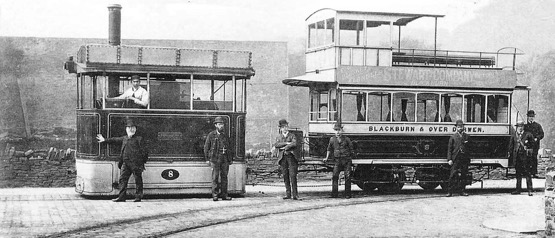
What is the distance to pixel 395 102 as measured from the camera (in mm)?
16578

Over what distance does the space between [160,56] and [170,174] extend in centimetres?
236

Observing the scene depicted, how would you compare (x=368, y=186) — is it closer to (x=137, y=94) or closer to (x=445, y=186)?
(x=445, y=186)

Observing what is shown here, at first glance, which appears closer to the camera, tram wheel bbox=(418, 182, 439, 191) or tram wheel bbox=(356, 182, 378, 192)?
tram wheel bbox=(356, 182, 378, 192)

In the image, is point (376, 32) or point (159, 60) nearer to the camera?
point (159, 60)

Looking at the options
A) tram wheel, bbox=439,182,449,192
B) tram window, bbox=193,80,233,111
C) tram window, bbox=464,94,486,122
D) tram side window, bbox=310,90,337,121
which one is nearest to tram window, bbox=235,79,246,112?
tram window, bbox=193,80,233,111

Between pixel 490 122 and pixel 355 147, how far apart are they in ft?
11.4

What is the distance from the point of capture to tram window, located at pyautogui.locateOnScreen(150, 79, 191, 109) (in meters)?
14.6

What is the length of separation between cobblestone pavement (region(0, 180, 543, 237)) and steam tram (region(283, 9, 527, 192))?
3.02 ft

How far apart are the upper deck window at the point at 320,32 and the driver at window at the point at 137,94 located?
4813 mm

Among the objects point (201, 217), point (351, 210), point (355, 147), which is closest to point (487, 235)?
point (351, 210)

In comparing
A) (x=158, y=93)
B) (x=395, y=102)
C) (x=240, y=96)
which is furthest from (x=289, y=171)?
(x=240, y=96)

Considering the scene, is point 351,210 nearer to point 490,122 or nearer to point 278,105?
point 490,122

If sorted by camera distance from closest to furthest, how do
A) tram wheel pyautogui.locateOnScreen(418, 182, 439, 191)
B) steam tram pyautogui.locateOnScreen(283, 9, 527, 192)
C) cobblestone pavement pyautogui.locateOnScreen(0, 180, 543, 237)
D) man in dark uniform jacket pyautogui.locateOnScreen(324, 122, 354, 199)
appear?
cobblestone pavement pyautogui.locateOnScreen(0, 180, 543, 237) < man in dark uniform jacket pyautogui.locateOnScreen(324, 122, 354, 199) < steam tram pyautogui.locateOnScreen(283, 9, 527, 192) < tram wheel pyautogui.locateOnScreen(418, 182, 439, 191)

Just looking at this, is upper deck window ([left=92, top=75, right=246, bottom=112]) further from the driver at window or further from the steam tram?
the steam tram
